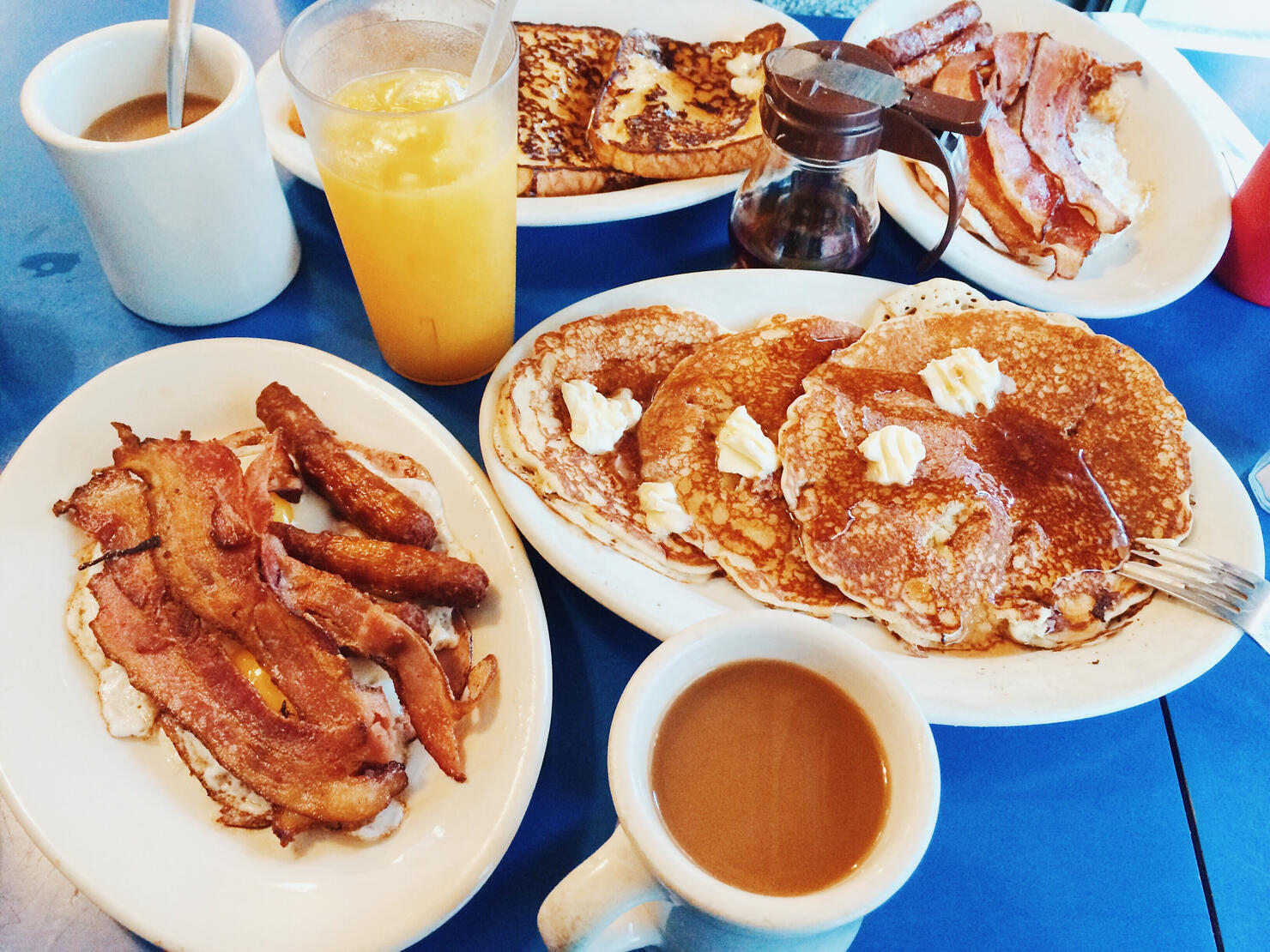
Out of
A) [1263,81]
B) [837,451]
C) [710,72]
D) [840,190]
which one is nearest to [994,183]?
[840,190]

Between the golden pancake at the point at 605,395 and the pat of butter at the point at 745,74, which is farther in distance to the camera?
the pat of butter at the point at 745,74

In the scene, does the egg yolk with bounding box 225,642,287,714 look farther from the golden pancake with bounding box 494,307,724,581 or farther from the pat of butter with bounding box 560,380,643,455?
the pat of butter with bounding box 560,380,643,455

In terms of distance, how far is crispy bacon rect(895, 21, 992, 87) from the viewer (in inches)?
75.9

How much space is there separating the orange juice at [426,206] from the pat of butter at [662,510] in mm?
428

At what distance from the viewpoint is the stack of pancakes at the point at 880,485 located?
3.85 ft

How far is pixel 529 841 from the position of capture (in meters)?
1.04

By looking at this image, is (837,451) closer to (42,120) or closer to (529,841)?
(529,841)

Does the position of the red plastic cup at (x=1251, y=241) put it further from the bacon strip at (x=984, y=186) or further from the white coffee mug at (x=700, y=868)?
→ the white coffee mug at (x=700, y=868)

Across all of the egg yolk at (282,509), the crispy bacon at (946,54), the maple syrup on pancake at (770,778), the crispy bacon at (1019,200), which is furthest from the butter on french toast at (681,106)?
the maple syrup on pancake at (770,778)

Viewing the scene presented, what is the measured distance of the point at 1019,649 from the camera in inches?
45.6

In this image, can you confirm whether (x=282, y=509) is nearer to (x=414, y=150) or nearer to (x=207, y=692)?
(x=207, y=692)

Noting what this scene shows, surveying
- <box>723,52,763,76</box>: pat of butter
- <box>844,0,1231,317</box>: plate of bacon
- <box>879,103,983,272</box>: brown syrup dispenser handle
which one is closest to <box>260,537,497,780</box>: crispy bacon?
<box>879,103,983,272</box>: brown syrup dispenser handle

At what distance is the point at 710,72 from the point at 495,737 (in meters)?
1.55

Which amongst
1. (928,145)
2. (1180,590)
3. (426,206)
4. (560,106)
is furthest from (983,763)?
(560,106)
